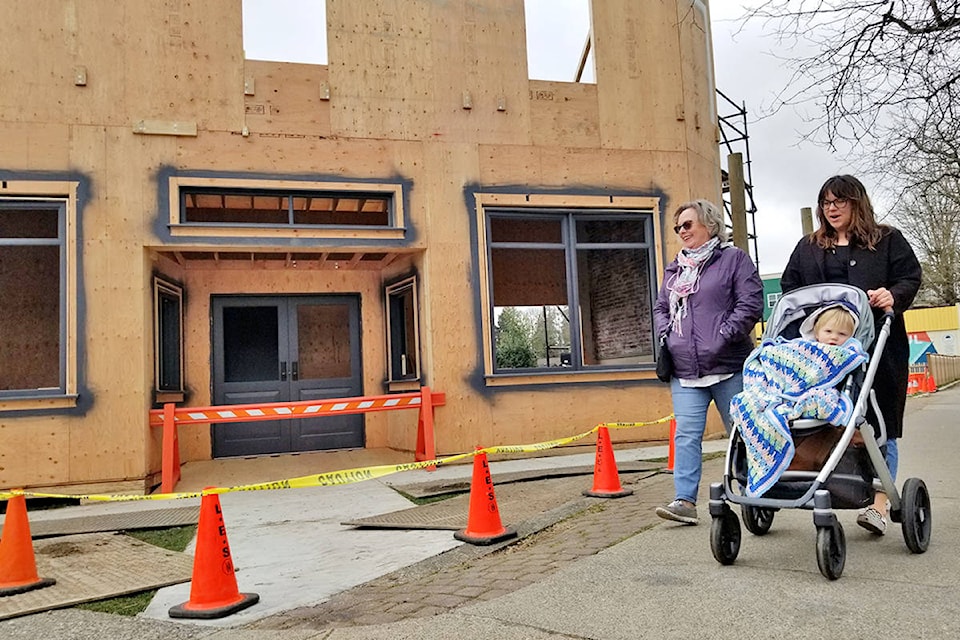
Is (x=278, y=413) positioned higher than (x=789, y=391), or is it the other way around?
(x=789, y=391)

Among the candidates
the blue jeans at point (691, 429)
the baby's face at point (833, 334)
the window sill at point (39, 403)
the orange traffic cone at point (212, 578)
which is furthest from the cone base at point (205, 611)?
the window sill at point (39, 403)

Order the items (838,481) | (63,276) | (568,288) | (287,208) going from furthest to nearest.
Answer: (568,288) → (287,208) → (63,276) → (838,481)

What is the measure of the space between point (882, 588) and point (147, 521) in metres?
5.88

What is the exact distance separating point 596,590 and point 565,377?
21.0 ft

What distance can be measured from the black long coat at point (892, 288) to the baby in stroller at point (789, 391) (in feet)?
1.24

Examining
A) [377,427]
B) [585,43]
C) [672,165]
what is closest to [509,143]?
[672,165]

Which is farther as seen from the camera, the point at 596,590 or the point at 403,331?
the point at 403,331

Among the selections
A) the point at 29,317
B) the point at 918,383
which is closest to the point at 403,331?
the point at 29,317

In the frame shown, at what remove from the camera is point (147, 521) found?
7.05 meters

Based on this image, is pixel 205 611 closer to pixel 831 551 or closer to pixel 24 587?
pixel 24 587

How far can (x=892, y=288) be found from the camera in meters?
4.51

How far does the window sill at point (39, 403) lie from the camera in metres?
8.38

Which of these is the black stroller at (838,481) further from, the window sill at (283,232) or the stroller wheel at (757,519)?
the window sill at (283,232)

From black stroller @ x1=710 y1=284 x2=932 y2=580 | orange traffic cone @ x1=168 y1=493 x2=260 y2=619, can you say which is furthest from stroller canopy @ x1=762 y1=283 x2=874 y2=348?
orange traffic cone @ x1=168 y1=493 x2=260 y2=619
